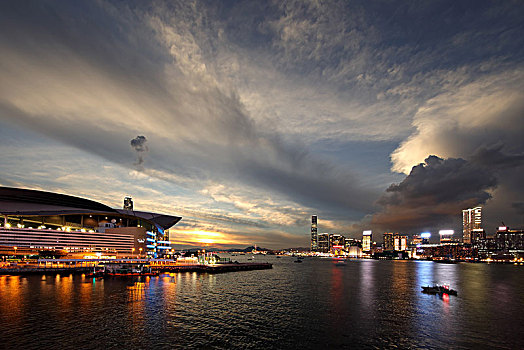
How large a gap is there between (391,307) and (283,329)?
2968cm

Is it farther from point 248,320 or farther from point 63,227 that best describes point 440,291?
point 63,227

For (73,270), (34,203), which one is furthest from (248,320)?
(34,203)

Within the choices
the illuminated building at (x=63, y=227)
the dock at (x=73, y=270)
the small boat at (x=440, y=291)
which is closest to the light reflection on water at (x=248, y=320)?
the small boat at (x=440, y=291)

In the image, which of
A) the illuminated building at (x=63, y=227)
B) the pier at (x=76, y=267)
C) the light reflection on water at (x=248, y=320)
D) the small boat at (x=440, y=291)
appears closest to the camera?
the light reflection on water at (x=248, y=320)

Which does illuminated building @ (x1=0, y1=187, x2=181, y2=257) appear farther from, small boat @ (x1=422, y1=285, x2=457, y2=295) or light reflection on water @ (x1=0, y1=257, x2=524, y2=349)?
small boat @ (x1=422, y1=285, x2=457, y2=295)

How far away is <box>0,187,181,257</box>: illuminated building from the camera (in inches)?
5369

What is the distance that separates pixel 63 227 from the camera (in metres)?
152

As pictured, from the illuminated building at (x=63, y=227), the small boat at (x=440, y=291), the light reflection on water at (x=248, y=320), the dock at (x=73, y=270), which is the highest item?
the illuminated building at (x=63, y=227)

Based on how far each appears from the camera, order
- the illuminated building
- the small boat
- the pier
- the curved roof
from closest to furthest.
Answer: the small boat
the pier
the illuminated building
the curved roof

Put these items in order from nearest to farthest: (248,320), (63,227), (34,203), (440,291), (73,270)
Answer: (248,320), (440,291), (73,270), (63,227), (34,203)

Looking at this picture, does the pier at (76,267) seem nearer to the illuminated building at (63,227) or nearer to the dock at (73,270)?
the dock at (73,270)

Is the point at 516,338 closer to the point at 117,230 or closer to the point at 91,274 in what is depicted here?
the point at 91,274

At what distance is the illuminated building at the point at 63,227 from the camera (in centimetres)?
13638

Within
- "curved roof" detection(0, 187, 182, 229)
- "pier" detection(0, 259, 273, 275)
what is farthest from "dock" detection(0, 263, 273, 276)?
"curved roof" detection(0, 187, 182, 229)
